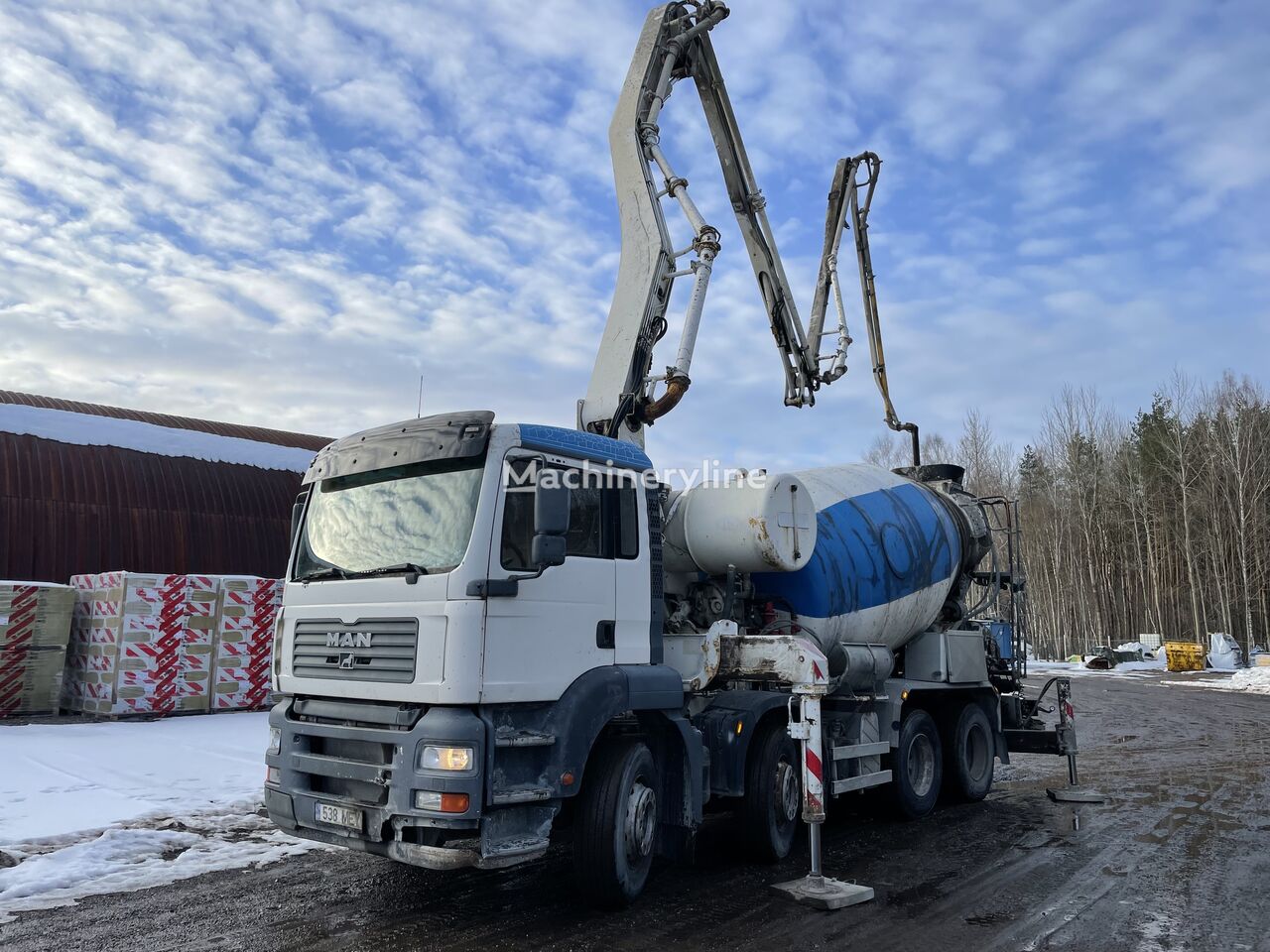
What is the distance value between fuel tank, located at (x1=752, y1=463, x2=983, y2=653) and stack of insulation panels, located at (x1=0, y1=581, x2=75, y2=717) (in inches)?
488

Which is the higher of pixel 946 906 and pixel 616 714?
pixel 616 714

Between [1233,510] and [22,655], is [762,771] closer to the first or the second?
[22,655]

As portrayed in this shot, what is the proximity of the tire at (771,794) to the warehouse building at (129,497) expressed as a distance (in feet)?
51.0

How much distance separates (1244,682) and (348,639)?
1331 inches

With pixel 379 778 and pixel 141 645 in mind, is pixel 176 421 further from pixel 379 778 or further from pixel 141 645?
pixel 379 778

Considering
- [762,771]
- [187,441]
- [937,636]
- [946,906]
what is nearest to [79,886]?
[762,771]

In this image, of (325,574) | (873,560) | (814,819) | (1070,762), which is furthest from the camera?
(1070,762)

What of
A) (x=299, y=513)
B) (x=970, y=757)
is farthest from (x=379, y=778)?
(x=970, y=757)

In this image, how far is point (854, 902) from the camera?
20.6 ft

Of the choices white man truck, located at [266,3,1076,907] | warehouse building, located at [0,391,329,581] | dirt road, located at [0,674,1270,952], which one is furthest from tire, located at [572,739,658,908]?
warehouse building, located at [0,391,329,581]

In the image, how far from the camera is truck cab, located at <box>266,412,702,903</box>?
532 centimetres

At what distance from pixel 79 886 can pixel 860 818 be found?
720 cm

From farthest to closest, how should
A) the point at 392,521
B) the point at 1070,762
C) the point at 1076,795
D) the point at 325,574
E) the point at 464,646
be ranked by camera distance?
the point at 1070,762 → the point at 1076,795 → the point at 325,574 → the point at 392,521 → the point at 464,646

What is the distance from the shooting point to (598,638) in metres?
6.20
